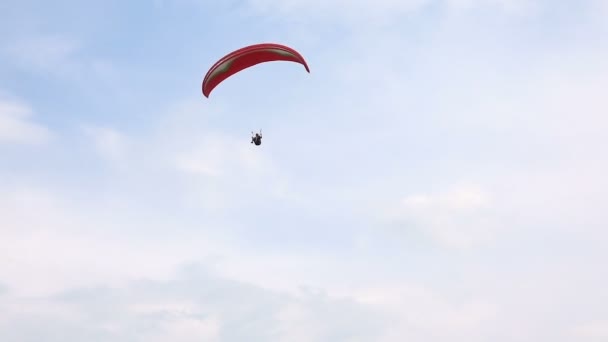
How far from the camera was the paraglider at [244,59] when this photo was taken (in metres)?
58.8

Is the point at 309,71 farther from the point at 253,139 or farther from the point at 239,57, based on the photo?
the point at 253,139

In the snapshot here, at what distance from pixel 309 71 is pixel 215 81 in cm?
828

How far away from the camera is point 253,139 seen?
6512cm

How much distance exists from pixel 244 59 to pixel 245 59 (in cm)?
7

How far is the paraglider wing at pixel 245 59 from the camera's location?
193 ft

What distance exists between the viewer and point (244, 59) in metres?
60.0

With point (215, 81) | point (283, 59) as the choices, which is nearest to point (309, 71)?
point (283, 59)

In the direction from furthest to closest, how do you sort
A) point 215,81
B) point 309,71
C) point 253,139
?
1. point 253,139
2. point 215,81
3. point 309,71

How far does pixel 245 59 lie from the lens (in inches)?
2363

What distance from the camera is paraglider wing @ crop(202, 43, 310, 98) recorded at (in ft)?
193

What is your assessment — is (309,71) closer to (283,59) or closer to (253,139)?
(283,59)

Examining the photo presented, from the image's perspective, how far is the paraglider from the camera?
2313 inches

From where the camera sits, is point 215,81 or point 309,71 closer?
point 309,71

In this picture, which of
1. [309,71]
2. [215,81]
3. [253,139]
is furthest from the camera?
[253,139]
